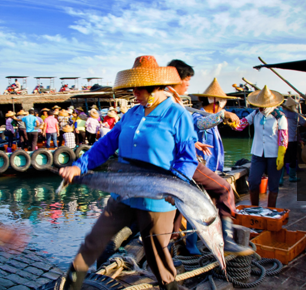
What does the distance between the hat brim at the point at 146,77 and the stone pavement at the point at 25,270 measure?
313 cm

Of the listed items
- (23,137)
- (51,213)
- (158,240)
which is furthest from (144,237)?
(23,137)

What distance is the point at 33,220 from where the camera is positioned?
280 inches

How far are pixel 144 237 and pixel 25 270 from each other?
2.99 metres

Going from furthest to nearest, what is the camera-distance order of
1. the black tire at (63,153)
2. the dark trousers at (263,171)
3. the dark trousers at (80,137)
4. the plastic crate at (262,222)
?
the dark trousers at (80,137) < the black tire at (63,153) < the dark trousers at (263,171) < the plastic crate at (262,222)

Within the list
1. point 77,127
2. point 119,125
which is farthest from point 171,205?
point 77,127

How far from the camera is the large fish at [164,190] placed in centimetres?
212

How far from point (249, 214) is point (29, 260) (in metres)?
3.52

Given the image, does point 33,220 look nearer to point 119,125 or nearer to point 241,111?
point 119,125

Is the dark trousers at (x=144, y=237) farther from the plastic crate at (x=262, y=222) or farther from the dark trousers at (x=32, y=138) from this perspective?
the dark trousers at (x=32, y=138)

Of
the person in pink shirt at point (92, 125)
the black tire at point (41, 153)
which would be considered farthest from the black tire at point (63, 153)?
the person in pink shirt at point (92, 125)

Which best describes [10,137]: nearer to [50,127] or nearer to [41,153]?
[50,127]

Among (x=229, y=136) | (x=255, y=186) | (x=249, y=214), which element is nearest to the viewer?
(x=249, y=214)

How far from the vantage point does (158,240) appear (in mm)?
2260

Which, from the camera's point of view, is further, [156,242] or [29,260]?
[29,260]
